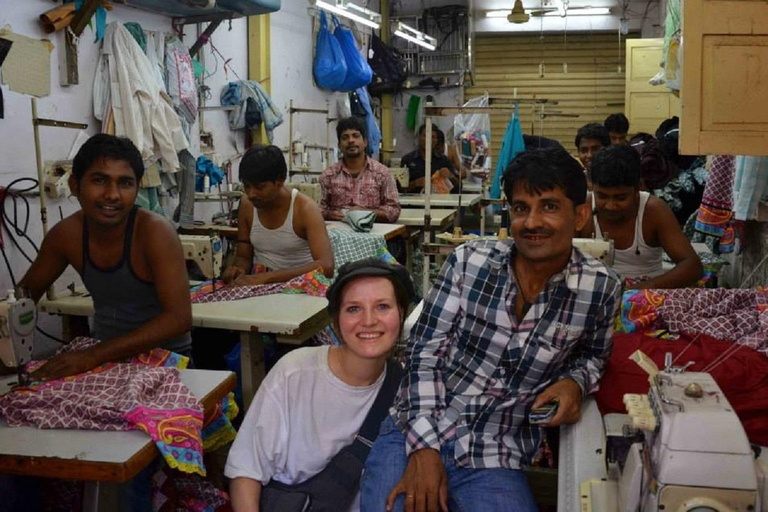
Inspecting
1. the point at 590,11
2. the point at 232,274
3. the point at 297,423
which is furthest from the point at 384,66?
the point at 297,423

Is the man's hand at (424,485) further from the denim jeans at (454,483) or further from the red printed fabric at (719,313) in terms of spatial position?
the red printed fabric at (719,313)

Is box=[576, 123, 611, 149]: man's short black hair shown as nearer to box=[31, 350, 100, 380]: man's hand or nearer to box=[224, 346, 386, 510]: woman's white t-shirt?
box=[224, 346, 386, 510]: woman's white t-shirt

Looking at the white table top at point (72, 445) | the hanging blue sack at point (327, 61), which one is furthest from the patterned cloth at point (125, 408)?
the hanging blue sack at point (327, 61)

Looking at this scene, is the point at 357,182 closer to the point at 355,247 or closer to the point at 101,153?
the point at 355,247

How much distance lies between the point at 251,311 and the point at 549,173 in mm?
1478

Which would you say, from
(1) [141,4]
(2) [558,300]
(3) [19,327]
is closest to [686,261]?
(2) [558,300]

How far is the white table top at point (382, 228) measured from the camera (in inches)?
195

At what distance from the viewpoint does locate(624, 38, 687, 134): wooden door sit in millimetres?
7262

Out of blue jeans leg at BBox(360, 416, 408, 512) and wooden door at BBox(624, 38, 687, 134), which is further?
wooden door at BBox(624, 38, 687, 134)

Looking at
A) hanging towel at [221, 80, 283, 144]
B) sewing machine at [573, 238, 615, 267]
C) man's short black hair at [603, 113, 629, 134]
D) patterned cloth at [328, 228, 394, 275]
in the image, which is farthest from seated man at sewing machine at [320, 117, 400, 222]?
sewing machine at [573, 238, 615, 267]

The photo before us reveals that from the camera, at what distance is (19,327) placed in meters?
1.98

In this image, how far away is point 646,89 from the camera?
24.0 ft

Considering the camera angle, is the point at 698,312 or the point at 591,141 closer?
the point at 698,312

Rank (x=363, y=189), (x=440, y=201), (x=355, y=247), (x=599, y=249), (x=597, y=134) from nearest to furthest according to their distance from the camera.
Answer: (x=599, y=249), (x=355, y=247), (x=597, y=134), (x=363, y=189), (x=440, y=201)
